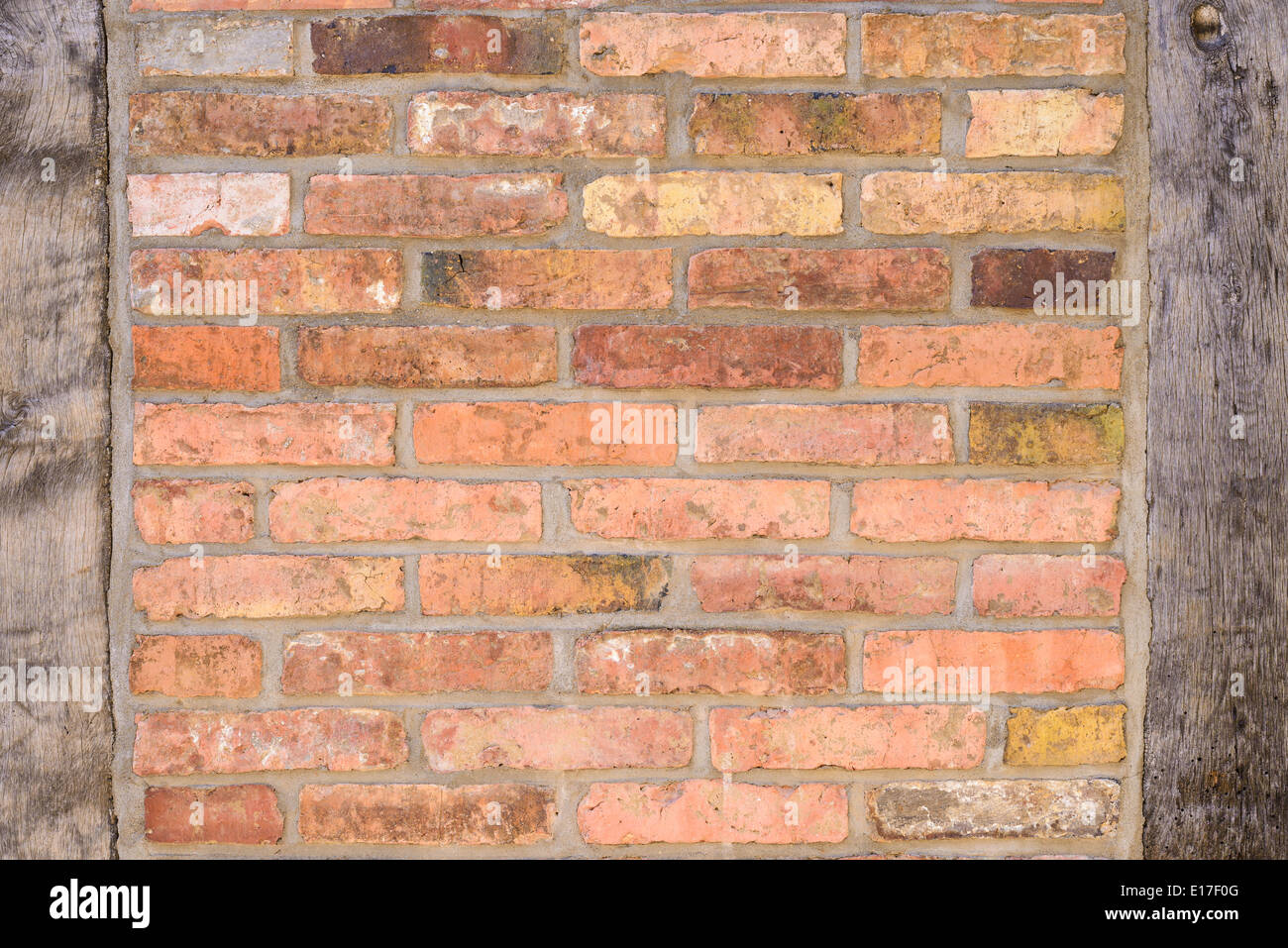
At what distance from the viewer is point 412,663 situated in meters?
0.99

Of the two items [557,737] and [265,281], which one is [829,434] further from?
[265,281]

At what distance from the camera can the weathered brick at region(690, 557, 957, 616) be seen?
98 centimetres

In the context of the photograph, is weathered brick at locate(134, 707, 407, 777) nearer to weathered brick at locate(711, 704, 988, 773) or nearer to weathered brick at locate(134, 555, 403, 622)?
weathered brick at locate(134, 555, 403, 622)

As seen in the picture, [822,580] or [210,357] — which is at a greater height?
[210,357]

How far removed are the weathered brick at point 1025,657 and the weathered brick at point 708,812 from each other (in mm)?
198

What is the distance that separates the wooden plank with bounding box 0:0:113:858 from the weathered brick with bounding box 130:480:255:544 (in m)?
0.05

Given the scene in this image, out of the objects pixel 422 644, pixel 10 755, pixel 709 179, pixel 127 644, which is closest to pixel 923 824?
pixel 422 644

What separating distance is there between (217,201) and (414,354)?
1.00 ft

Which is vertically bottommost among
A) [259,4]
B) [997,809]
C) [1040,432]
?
[997,809]

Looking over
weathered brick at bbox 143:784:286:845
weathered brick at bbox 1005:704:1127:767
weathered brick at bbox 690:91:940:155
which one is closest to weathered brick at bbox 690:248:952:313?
weathered brick at bbox 690:91:940:155

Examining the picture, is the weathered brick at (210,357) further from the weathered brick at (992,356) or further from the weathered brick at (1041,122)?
the weathered brick at (1041,122)

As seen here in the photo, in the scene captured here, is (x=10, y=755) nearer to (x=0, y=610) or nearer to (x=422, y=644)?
(x=0, y=610)

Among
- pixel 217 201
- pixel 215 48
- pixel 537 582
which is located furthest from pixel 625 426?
pixel 215 48

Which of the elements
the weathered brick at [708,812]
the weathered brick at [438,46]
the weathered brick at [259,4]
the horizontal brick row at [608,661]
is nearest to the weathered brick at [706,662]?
the horizontal brick row at [608,661]
